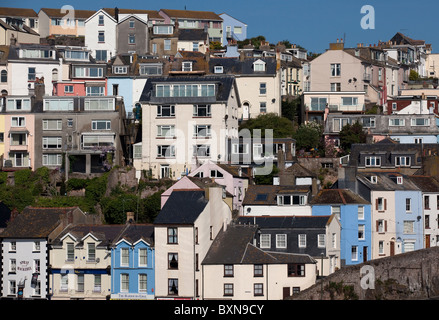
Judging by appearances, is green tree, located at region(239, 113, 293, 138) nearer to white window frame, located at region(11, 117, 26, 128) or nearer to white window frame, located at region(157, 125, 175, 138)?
white window frame, located at region(157, 125, 175, 138)

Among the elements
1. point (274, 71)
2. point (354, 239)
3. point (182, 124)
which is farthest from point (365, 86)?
point (354, 239)

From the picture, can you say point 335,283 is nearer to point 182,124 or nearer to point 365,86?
point 182,124

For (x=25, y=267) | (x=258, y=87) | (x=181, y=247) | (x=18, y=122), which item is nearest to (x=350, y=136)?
(x=258, y=87)

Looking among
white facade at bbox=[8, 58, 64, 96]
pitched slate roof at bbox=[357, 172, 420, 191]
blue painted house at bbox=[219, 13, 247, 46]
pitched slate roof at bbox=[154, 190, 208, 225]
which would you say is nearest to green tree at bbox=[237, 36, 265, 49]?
blue painted house at bbox=[219, 13, 247, 46]

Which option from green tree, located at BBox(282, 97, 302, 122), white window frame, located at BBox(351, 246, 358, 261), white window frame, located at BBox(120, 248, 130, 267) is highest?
green tree, located at BBox(282, 97, 302, 122)

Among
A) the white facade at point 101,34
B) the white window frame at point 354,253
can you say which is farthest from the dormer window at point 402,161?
the white facade at point 101,34

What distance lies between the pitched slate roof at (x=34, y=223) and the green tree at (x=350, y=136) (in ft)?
76.3

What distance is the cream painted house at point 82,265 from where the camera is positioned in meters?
45.6

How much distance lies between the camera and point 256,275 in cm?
4412

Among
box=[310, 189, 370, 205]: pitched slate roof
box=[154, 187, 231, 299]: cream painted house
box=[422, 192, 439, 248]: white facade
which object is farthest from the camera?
box=[422, 192, 439, 248]: white facade

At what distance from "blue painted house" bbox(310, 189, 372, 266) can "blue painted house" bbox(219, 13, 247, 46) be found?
6073cm

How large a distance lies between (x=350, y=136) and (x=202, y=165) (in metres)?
13.8

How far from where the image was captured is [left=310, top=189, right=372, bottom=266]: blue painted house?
50188 millimetres
